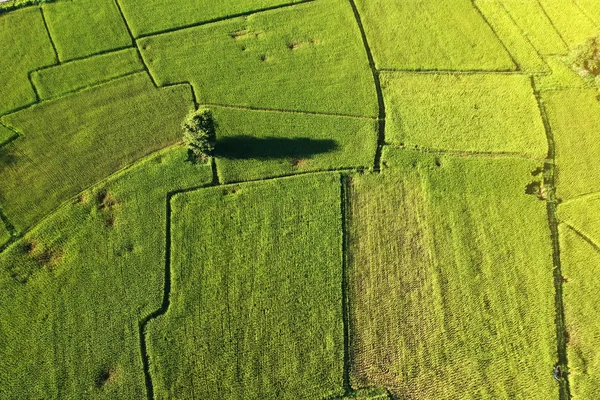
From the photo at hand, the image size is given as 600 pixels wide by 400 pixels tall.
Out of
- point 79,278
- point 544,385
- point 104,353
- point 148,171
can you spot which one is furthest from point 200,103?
point 544,385

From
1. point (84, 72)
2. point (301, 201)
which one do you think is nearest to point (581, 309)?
point (301, 201)

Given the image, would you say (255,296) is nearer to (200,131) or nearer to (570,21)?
(200,131)

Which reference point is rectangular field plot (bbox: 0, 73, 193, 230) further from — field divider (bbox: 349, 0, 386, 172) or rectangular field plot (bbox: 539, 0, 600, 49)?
rectangular field plot (bbox: 539, 0, 600, 49)

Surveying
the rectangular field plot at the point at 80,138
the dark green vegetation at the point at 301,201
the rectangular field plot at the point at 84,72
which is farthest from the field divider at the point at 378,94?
the rectangular field plot at the point at 84,72

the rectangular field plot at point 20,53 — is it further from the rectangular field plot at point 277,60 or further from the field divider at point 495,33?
the field divider at point 495,33

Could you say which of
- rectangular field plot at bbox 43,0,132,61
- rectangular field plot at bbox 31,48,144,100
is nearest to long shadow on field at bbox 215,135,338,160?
rectangular field plot at bbox 31,48,144,100
